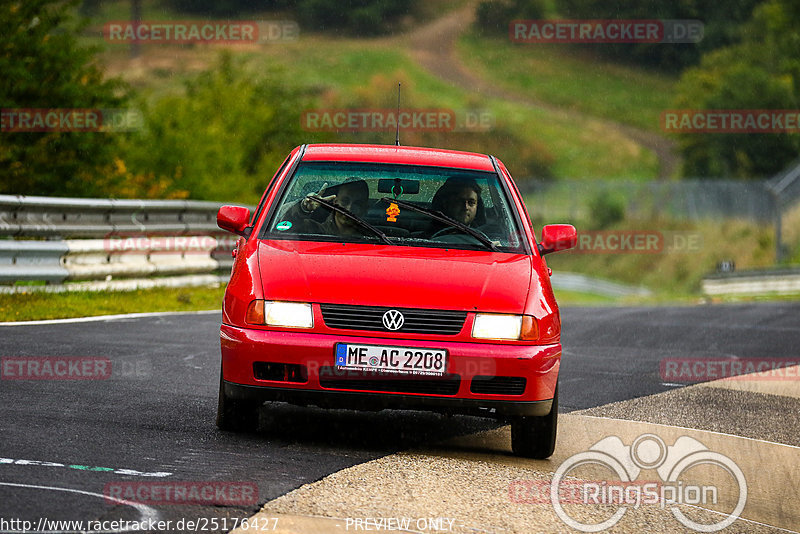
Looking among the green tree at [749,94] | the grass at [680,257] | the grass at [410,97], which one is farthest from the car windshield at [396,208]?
the green tree at [749,94]

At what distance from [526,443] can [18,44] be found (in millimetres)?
21074

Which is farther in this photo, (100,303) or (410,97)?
(410,97)

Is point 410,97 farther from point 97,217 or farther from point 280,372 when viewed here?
point 280,372

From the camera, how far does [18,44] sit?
25828 millimetres

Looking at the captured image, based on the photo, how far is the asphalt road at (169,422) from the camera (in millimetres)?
5668

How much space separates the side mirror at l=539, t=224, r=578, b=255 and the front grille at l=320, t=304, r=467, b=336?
4.23 ft

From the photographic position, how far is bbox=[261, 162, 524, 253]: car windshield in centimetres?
771

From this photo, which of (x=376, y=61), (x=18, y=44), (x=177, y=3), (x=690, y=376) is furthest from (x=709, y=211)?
(x=177, y=3)

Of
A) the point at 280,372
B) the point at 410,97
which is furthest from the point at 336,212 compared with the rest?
the point at 410,97

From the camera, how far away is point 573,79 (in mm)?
120312

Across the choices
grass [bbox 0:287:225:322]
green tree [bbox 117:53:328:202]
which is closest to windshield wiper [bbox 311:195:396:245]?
grass [bbox 0:287:225:322]

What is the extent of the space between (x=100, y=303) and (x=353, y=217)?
25.3ft

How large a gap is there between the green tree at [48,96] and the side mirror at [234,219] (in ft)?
59.6

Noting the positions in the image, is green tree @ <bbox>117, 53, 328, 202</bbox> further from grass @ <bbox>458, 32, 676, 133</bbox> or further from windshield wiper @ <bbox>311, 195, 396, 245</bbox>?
grass @ <bbox>458, 32, 676, 133</bbox>
